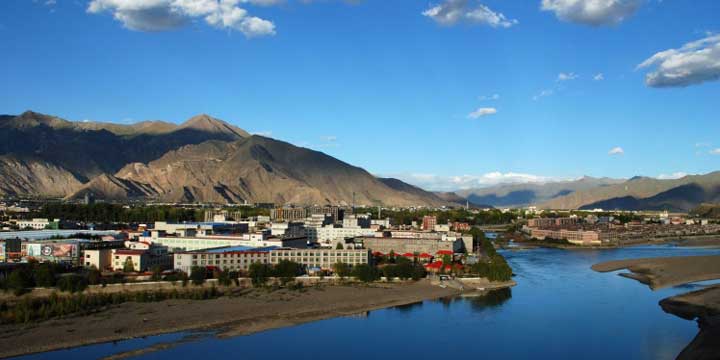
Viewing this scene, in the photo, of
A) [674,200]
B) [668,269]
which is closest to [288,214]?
[668,269]

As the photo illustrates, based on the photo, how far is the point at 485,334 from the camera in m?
15.7

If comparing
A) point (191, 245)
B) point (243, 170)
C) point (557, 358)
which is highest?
point (243, 170)

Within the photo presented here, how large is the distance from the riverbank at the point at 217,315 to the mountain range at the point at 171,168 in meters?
70.7

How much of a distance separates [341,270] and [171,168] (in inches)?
3203

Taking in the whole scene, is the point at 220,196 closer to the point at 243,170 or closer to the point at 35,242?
the point at 243,170

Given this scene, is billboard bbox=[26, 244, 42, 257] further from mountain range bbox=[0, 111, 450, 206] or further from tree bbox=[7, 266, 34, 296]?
mountain range bbox=[0, 111, 450, 206]

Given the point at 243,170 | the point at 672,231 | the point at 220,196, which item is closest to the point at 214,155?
the point at 243,170

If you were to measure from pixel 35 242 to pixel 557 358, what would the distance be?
19906 millimetres

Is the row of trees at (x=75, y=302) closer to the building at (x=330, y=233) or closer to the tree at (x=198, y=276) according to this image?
the tree at (x=198, y=276)

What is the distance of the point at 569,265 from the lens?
30.7 meters

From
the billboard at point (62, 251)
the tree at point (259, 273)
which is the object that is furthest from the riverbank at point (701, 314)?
the billboard at point (62, 251)

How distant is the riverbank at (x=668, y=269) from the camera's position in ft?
79.8

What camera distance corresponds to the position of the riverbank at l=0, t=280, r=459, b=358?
14.3 meters

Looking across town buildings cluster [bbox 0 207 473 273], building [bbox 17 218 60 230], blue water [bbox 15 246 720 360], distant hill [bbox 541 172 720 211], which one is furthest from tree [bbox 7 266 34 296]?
distant hill [bbox 541 172 720 211]
